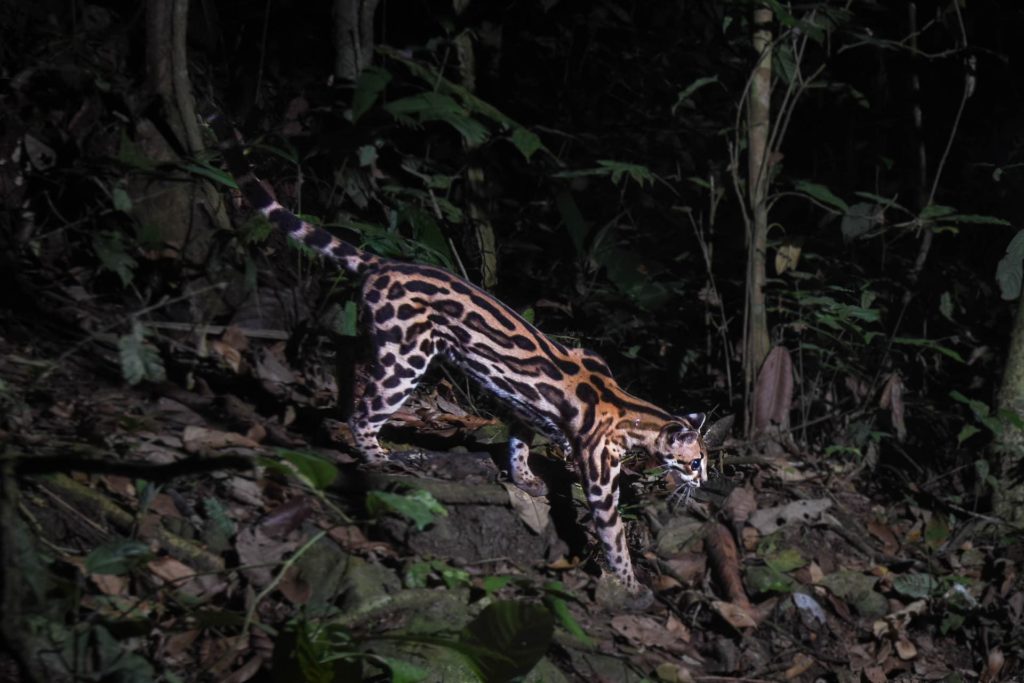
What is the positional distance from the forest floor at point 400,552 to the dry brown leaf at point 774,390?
314mm

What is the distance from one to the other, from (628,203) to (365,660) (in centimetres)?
452

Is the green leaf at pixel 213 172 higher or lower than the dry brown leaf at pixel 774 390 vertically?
higher

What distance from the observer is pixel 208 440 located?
4.23 meters

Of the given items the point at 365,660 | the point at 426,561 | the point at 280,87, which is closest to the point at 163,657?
the point at 365,660

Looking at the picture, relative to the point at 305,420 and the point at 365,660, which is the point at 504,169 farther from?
the point at 365,660

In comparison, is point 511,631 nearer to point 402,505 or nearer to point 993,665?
point 402,505

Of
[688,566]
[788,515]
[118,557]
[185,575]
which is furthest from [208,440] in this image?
[788,515]

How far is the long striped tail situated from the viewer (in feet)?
16.0

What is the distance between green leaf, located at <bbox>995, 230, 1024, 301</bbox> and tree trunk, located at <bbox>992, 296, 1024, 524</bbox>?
524 mm

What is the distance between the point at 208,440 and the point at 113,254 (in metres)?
1.16

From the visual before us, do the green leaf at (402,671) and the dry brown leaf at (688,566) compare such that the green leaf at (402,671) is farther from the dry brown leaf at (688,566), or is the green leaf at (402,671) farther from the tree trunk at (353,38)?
the tree trunk at (353,38)

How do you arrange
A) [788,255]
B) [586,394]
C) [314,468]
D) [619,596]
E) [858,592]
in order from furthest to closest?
[788,255] < [858,592] < [586,394] < [619,596] < [314,468]

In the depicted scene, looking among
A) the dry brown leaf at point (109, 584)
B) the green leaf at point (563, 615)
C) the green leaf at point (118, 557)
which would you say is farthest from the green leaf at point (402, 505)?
the dry brown leaf at point (109, 584)

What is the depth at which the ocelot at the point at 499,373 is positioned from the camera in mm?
4883
